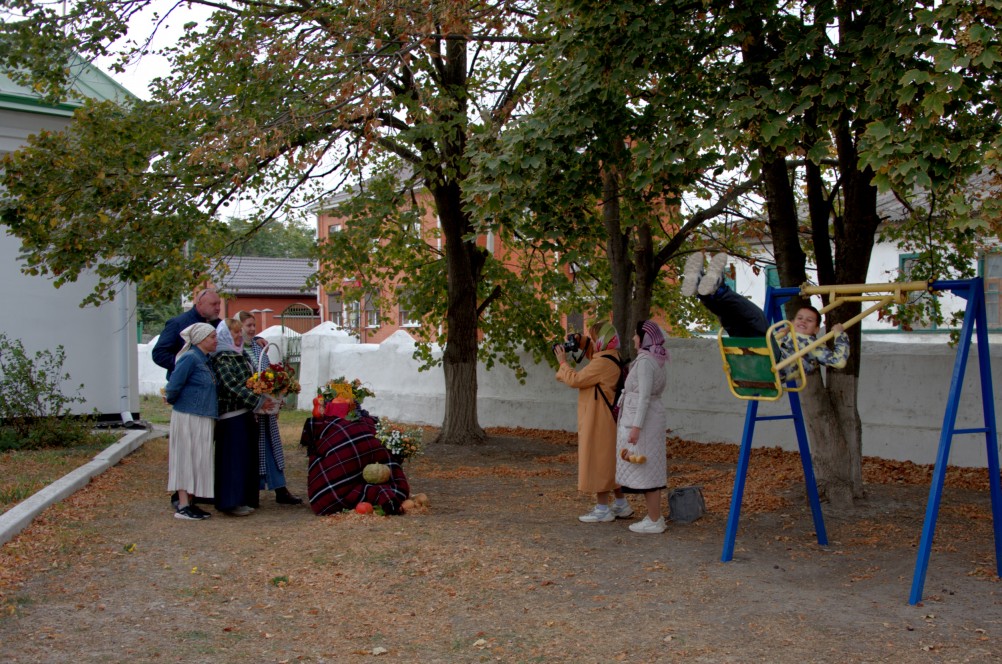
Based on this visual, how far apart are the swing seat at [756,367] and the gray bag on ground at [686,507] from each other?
2124mm

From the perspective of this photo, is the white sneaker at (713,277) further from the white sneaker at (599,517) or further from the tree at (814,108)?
the white sneaker at (599,517)

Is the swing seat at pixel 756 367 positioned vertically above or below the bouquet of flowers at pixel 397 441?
above

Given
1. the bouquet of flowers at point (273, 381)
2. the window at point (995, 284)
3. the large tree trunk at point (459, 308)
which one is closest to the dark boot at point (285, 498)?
the bouquet of flowers at point (273, 381)

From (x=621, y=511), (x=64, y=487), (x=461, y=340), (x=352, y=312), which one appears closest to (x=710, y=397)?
(x=461, y=340)

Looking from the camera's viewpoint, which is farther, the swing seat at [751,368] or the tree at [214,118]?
the tree at [214,118]

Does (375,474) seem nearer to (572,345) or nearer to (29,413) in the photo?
(572,345)

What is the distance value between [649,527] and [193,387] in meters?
4.11

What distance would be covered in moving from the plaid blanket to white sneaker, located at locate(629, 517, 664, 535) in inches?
85.4

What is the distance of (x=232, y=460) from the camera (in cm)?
875

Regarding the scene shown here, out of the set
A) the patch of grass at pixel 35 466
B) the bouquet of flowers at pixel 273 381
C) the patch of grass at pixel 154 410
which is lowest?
the patch of grass at pixel 154 410

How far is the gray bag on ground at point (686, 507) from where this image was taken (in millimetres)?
8422

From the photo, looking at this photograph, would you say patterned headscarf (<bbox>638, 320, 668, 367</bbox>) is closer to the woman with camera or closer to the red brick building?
the woman with camera

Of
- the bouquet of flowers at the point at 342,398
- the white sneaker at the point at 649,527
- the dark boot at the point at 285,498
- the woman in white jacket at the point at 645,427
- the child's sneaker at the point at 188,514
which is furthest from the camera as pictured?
the dark boot at the point at 285,498

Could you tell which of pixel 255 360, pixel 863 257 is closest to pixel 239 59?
pixel 255 360
